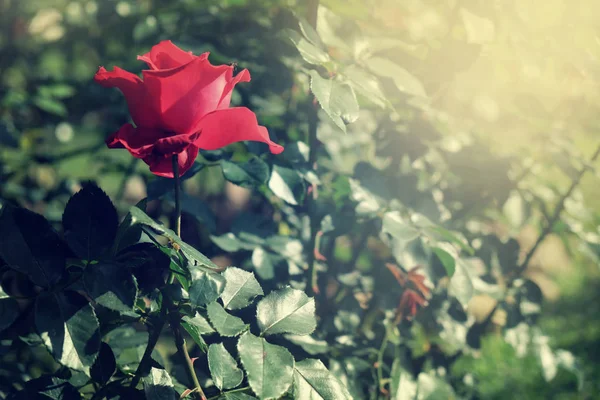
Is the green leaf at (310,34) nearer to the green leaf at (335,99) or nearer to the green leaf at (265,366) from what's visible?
the green leaf at (335,99)

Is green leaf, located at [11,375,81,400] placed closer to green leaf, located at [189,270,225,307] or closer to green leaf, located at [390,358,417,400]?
green leaf, located at [189,270,225,307]

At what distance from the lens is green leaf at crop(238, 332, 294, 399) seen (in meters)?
0.50

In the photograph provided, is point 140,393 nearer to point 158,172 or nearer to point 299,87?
point 158,172

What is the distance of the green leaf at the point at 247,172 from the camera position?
753mm

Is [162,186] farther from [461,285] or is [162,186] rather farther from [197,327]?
[461,285]

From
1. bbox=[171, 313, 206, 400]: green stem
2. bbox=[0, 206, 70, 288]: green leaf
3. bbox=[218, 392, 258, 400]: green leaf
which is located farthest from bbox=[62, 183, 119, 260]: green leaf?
bbox=[218, 392, 258, 400]: green leaf

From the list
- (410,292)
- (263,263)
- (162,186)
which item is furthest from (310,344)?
(162,186)

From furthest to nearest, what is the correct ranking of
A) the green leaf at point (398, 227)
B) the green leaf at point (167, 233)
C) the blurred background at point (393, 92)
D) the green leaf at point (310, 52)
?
the blurred background at point (393, 92)
the green leaf at point (398, 227)
the green leaf at point (310, 52)
the green leaf at point (167, 233)

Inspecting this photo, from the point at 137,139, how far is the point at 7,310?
0.23 m

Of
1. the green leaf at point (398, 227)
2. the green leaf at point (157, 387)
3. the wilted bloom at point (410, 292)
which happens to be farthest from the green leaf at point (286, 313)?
the wilted bloom at point (410, 292)

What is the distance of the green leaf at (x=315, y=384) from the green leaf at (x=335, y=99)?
0.32m

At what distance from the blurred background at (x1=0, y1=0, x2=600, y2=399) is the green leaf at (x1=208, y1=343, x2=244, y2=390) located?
34 centimetres

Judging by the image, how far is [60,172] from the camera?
148cm

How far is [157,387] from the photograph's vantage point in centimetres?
55
